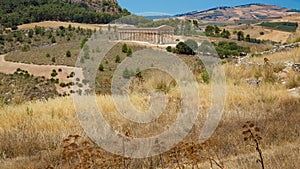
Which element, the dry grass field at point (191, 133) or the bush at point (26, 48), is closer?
the dry grass field at point (191, 133)

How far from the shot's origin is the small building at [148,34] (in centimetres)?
1340

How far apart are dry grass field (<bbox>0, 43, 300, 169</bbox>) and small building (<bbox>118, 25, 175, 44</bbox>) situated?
6.22 m

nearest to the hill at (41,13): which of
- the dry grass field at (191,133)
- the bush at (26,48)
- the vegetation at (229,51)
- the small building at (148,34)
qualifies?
the bush at (26,48)

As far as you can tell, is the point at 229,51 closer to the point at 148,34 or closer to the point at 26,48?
the point at 148,34

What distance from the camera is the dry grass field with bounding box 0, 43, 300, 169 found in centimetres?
354

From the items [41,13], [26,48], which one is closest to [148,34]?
[26,48]

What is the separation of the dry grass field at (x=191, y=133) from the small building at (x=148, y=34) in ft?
20.4

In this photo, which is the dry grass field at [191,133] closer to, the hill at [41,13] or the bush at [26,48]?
the bush at [26,48]

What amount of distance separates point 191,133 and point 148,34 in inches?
397

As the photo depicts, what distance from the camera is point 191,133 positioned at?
4.99 metres

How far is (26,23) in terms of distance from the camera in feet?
294

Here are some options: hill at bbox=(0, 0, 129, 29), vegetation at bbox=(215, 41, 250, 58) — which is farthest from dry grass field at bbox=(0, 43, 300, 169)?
hill at bbox=(0, 0, 129, 29)

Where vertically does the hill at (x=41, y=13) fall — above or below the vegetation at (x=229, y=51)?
above

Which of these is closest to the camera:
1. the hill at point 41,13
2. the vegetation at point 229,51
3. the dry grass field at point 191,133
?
the dry grass field at point 191,133
